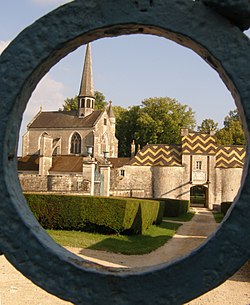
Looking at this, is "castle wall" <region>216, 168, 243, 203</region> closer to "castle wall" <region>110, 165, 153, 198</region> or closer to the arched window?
"castle wall" <region>110, 165, 153, 198</region>

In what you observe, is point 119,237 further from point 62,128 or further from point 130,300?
point 62,128

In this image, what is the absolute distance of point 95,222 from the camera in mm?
12219

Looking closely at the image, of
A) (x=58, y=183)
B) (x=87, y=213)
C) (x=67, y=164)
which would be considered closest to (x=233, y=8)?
(x=87, y=213)

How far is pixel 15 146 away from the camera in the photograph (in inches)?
61.4

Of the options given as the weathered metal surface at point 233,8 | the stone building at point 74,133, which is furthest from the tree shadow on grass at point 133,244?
the stone building at point 74,133

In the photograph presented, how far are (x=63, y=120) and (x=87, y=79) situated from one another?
6344mm

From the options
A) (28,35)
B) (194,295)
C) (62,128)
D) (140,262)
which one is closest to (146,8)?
(28,35)

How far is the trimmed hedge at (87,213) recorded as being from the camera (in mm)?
12086

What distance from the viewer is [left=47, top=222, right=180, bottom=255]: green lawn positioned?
9.92m

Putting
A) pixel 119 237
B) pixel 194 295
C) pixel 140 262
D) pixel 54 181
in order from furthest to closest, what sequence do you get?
pixel 54 181 → pixel 119 237 → pixel 140 262 → pixel 194 295

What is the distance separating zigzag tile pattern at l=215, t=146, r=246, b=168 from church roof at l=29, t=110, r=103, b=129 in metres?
18.3

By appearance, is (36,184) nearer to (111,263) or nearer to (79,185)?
(79,185)

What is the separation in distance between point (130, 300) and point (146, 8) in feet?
3.47

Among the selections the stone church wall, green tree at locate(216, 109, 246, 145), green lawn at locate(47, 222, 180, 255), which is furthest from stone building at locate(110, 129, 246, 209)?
green lawn at locate(47, 222, 180, 255)
